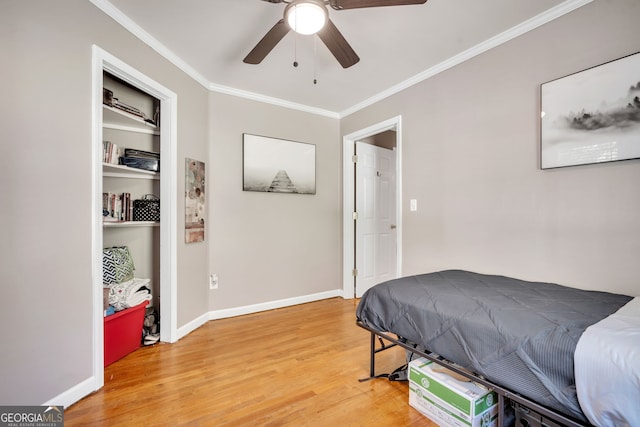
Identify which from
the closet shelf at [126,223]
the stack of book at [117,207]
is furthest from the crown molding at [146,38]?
the closet shelf at [126,223]

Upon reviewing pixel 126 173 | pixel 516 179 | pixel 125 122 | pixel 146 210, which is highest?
pixel 125 122

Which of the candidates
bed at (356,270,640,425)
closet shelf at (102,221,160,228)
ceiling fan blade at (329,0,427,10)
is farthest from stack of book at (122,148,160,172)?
bed at (356,270,640,425)

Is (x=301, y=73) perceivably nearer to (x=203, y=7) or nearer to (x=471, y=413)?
(x=203, y=7)

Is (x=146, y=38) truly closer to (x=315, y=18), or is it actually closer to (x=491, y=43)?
(x=315, y=18)

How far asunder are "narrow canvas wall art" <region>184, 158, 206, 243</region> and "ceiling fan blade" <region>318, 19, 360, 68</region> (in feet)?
5.51

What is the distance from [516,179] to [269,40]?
198 centimetres

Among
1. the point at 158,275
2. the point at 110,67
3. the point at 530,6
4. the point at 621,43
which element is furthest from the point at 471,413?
the point at 110,67

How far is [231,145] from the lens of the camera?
322 centimetres

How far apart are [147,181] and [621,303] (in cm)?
349

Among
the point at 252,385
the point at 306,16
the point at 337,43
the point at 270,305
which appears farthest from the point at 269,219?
the point at 306,16

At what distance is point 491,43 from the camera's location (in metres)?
2.26

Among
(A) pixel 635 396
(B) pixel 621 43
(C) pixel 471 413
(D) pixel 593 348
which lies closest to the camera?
(A) pixel 635 396

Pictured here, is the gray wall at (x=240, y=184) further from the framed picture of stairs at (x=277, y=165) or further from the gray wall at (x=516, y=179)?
the framed picture of stairs at (x=277, y=165)

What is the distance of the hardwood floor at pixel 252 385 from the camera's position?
1.61 metres
